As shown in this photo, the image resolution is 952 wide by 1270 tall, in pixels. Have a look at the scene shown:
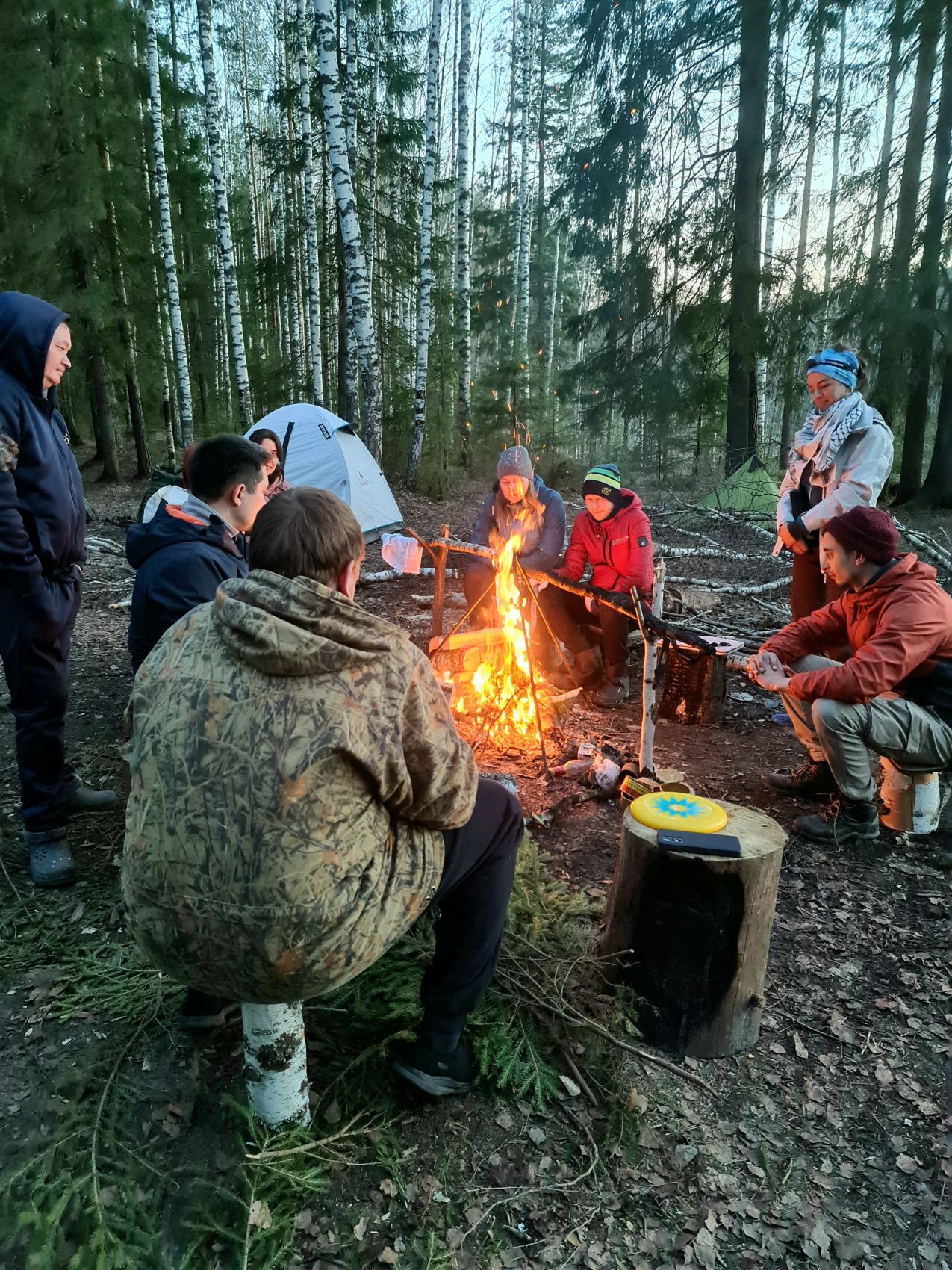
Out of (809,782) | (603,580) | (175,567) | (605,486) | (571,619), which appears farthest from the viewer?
(571,619)

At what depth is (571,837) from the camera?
12.7 ft

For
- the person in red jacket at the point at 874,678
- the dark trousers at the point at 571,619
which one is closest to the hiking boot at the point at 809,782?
the person in red jacket at the point at 874,678

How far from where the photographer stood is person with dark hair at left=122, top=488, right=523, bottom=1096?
1.58 meters

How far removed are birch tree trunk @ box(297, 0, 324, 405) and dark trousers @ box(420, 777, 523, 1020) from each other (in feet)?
44.6

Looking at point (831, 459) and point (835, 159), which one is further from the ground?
point (835, 159)

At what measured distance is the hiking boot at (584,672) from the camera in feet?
18.6

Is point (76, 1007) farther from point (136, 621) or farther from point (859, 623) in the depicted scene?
point (859, 623)

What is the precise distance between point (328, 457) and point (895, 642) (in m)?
8.20

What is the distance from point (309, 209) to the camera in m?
13.9

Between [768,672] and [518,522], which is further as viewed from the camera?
[518,522]

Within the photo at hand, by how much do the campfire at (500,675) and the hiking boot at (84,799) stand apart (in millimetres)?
2018

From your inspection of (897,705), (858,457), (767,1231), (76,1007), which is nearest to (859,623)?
(897,705)

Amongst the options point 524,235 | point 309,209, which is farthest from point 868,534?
point 524,235

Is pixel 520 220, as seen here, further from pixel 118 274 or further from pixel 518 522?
pixel 518 522
